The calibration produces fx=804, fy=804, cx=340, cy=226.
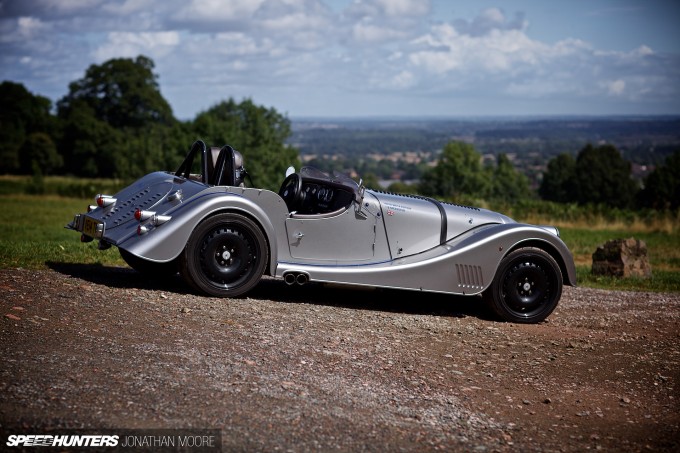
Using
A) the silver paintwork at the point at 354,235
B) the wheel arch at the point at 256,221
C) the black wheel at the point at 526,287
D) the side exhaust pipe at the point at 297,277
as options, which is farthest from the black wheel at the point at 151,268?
the black wheel at the point at 526,287

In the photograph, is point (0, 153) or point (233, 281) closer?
point (233, 281)

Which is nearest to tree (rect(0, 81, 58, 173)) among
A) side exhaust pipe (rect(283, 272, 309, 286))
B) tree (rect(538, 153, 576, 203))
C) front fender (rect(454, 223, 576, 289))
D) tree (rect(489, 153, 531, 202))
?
tree (rect(489, 153, 531, 202))

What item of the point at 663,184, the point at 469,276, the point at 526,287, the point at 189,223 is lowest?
the point at 663,184

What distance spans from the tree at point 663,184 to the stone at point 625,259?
68.4m

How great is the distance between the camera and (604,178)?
324 feet

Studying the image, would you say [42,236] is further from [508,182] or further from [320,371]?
[508,182]

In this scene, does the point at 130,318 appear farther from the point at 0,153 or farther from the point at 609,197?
the point at 609,197

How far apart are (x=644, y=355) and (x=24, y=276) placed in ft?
22.5

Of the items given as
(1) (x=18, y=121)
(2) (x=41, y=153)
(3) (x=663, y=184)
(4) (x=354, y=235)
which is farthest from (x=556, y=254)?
(1) (x=18, y=121)

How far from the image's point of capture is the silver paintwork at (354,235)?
29.0 ft

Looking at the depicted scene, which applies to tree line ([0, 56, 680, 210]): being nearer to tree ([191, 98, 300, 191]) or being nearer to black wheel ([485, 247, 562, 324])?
tree ([191, 98, 300, 191])

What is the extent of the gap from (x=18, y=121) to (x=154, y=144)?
25.2 m

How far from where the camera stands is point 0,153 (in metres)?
90.0

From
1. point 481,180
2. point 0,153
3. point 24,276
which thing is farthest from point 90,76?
point 24,276
